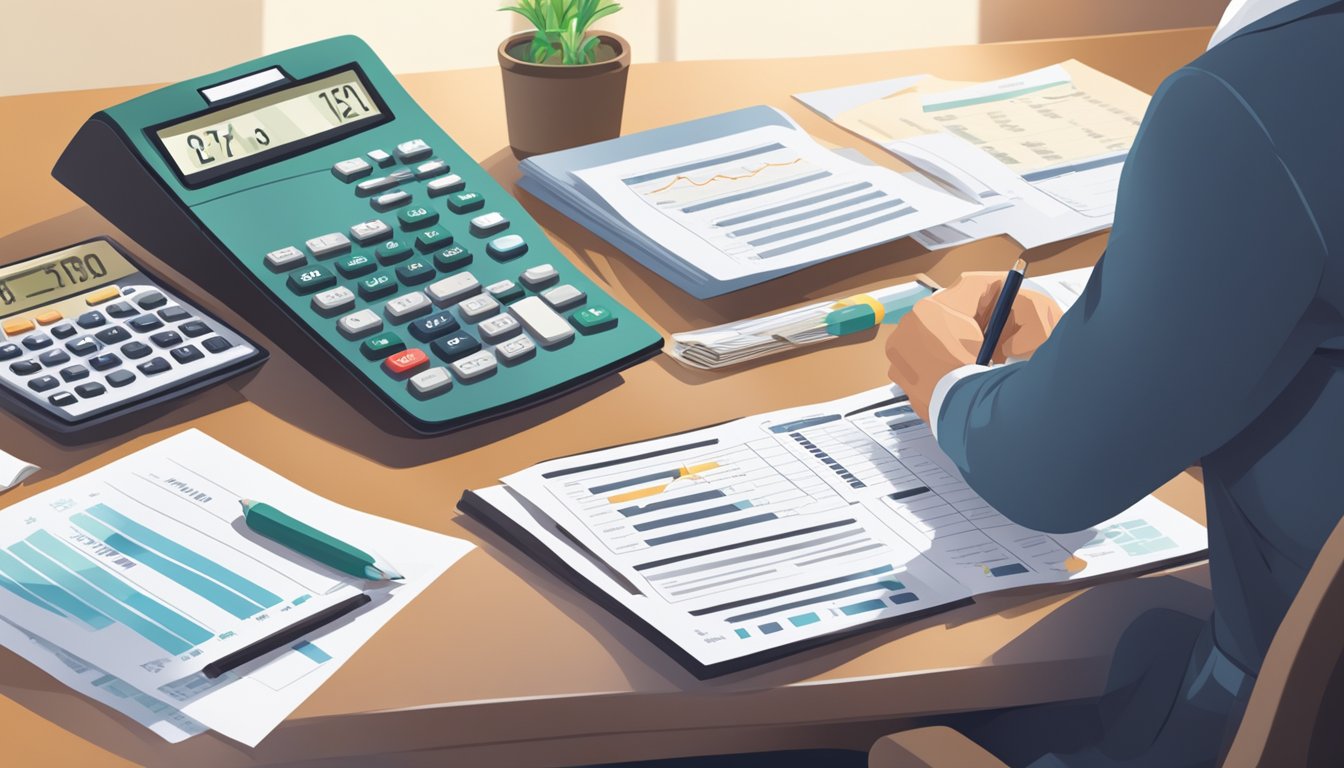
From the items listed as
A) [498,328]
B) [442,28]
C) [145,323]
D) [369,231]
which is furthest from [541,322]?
→ [442,28]

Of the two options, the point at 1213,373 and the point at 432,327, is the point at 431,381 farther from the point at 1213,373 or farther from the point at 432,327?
the point at 1213,373

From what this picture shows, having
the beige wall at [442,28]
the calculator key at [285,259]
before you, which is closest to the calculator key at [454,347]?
the calculator key at [285,259]

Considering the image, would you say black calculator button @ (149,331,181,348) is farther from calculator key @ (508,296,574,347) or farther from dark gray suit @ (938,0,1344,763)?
dark gray suit @ (938,0,1344,763)

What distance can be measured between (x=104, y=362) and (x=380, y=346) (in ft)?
0.51

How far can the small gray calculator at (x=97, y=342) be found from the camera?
73 centimetres

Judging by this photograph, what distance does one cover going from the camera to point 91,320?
775 millimetres

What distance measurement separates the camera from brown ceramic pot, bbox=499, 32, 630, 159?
1037mm

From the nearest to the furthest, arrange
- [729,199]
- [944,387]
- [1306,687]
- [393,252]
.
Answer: [1306,687], [944,387], [393,252], [729,199]

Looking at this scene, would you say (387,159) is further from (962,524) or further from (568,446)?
(962,524)

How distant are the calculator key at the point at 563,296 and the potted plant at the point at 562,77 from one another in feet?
0.86

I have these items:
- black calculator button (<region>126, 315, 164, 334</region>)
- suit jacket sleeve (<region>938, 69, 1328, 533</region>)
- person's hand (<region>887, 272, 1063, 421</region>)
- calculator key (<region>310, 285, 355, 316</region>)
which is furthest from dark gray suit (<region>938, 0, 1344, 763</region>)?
black calculator button (<region>126, 315, 164, 334</region>)

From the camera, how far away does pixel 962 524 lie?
2.27 feet

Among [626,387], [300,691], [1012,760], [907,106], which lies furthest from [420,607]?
[907,106]

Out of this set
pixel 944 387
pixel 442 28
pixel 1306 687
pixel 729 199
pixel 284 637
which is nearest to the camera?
pixel 1306 687
